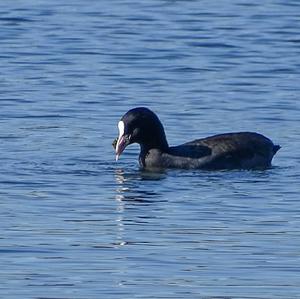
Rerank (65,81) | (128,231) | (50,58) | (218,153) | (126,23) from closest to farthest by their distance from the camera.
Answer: (128,231) → (218,153) → (65,81) → (50,58) → (126,23)

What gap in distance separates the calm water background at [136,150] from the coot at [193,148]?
23 centimetres

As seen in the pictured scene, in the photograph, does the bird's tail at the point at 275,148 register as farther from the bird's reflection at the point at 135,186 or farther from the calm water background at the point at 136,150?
the bird's reflection at the point at 135,186

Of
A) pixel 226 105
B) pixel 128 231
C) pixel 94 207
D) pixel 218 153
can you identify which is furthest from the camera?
pixel 226 105

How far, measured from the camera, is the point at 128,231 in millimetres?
13430

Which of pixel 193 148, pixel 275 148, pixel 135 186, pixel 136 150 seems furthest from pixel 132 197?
pixel 136 150

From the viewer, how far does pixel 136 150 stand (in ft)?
60.7

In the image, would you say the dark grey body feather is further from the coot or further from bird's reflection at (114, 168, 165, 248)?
bird's reflection at (114, 168, 165, 248)

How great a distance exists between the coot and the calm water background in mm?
230

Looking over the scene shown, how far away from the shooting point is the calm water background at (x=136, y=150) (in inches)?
470

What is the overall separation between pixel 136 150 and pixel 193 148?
1807mm

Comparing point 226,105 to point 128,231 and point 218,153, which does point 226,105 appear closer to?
point 218,153

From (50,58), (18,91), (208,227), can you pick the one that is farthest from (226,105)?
(208,227)

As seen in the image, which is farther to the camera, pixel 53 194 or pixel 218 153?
pixel 218 153

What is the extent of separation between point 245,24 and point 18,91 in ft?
24.5
